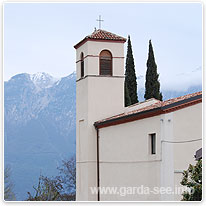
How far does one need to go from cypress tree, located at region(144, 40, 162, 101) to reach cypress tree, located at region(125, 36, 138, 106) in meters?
0.54

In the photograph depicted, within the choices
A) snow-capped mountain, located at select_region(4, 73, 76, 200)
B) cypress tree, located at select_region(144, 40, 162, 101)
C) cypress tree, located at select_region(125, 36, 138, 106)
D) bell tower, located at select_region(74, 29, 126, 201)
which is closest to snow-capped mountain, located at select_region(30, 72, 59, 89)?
snow-capped mountain, located at select_region(4, 73, 76, 200)

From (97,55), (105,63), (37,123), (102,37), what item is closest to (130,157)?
(105,63)

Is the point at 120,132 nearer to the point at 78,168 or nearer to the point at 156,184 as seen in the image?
the point at 156,184

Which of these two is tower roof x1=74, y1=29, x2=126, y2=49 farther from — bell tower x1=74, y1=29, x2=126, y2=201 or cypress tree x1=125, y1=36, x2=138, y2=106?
cypress tree x1=125, y1=36, x2=138, y2=106

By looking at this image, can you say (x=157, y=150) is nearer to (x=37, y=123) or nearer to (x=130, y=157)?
(x=130, y=157)

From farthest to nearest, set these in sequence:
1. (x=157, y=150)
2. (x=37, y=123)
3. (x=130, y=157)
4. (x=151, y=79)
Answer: (x=37, y=123) < (x=151, y=79) < (x=130, y=157) < (x=157, y=150)

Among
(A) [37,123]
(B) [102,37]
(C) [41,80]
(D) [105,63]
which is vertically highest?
(C) [41,80]

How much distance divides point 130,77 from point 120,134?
9.58 meters

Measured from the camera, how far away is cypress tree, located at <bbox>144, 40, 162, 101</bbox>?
69.8 feet

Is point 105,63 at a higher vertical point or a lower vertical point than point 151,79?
lower

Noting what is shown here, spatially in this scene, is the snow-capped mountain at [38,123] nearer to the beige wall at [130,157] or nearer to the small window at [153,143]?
the beige wall at [130,157]

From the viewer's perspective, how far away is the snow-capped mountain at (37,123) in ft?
127

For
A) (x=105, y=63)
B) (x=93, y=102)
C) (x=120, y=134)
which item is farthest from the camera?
(x=105, y=63)

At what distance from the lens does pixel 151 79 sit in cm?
2142
